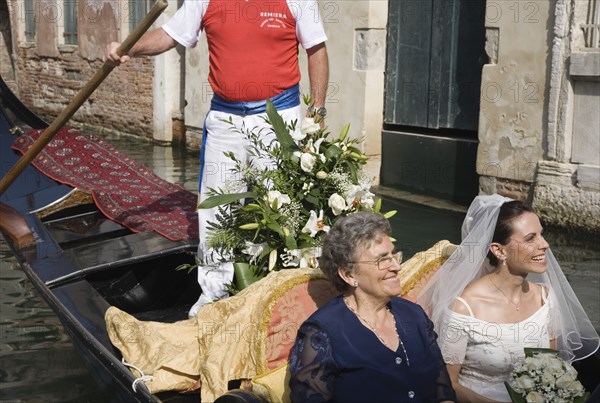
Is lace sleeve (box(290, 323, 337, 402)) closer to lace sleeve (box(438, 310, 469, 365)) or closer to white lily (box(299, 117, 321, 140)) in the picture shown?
Answer: lace sleeve (box(438, 310, 469, 365))

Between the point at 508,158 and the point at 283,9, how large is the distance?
362 centimetres

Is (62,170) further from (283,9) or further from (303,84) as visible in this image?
(303,84)

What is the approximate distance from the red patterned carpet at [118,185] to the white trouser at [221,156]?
0.59 m

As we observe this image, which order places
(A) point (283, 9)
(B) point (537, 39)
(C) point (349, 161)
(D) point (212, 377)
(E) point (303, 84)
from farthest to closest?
(E) point (303, 84) → (B) point (537, 39) → (A) point (283, 9) → (C) point (349, 161) → (D) point (212, 377)

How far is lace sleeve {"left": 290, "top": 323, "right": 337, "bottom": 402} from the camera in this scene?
2.37 meters

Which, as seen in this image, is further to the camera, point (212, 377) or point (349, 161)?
point (349, 161)

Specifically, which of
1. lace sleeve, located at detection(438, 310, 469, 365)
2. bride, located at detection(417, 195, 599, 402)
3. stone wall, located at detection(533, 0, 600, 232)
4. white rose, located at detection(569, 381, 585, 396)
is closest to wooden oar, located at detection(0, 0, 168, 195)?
bride, located at detection(417, 195, 599, 402)

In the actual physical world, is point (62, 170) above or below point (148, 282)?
above

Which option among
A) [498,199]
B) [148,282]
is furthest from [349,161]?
[148,282]

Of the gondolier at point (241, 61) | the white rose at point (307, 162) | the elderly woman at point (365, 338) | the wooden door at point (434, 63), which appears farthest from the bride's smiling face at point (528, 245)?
the wooden door at point (434, 63)

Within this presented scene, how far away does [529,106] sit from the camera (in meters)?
6.64

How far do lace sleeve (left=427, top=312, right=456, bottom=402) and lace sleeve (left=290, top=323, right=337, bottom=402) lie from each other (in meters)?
0.31

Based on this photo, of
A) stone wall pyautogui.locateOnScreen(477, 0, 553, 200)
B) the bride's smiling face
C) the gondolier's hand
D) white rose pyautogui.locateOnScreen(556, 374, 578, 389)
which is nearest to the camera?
white rose pyautogui.locateOnScreen(556, 374, 578, 389)

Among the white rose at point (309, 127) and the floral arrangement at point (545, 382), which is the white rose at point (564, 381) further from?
the white rose at point (309, 127)
